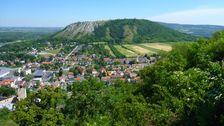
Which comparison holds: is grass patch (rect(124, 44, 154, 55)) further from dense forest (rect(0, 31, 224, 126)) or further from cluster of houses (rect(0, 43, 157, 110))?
dense forest (rect(0, 31, 224, 126))

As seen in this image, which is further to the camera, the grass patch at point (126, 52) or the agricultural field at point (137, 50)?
the agricultural field at point (137, 50)

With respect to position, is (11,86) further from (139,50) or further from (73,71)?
(139,50)

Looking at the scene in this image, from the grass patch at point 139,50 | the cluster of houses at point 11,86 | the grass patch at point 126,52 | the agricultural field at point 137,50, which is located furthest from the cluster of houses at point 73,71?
the grass patch at point 139,50

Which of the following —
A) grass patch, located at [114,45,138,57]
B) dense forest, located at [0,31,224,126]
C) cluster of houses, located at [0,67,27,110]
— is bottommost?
grass patch, located at [114,45,138,57]

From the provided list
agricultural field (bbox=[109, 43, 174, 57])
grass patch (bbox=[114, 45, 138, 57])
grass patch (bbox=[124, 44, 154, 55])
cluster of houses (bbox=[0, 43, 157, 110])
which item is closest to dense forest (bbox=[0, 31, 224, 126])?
cluster of houses (bbox=[0, 43, 157, 110])

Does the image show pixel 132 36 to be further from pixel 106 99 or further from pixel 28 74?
pixel 106 99

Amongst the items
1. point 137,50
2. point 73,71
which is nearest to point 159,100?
point 73,71

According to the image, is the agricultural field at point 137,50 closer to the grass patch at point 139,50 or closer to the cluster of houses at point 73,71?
the grass patch at point 139,50

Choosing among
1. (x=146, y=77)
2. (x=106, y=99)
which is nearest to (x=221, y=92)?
(x=106, y=99)
